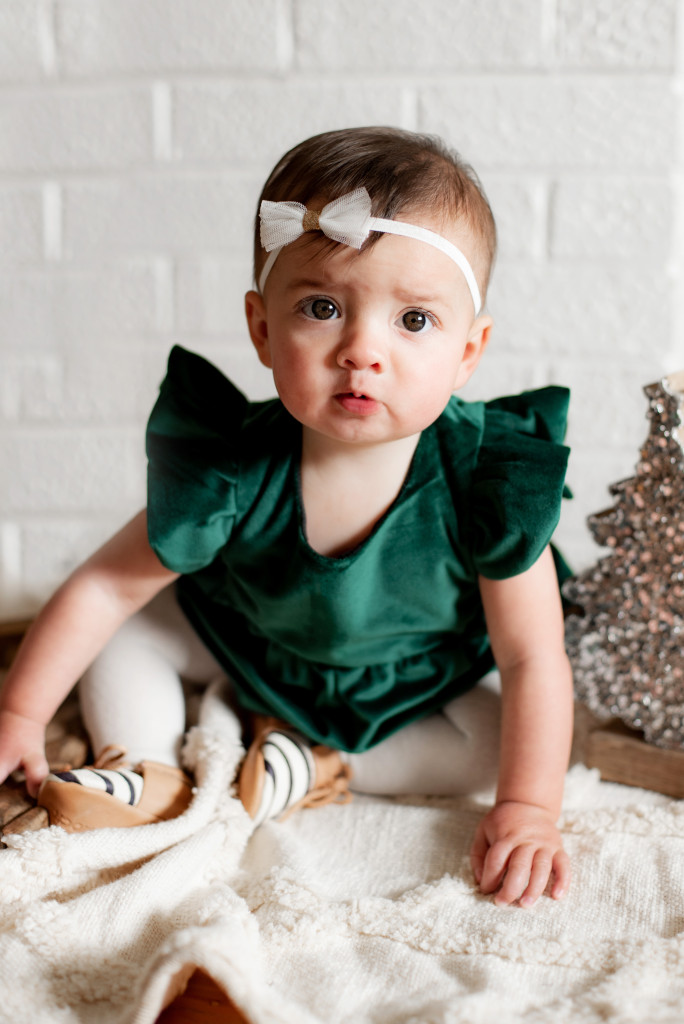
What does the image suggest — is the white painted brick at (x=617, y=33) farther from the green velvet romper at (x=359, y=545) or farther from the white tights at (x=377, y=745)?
the white tights at (x=377, y=745)

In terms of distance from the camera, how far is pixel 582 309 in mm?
1318

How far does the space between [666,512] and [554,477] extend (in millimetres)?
126

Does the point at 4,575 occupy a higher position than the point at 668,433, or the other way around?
the point at 668,433

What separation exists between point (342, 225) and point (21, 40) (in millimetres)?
868

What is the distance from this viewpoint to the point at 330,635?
85cm

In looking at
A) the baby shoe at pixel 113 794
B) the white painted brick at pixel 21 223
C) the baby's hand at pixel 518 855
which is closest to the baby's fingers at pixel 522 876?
the baby's hand at pixel 518 855

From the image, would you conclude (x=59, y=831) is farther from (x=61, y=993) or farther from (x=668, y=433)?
(x=668, y=433)

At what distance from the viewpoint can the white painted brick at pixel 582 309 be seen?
1.30 meters

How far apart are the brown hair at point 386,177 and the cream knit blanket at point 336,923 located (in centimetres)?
50

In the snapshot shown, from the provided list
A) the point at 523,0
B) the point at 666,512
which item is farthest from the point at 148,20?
the point at 666,512

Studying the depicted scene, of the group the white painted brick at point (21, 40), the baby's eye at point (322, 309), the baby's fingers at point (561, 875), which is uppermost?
Result: the white painted brick at point (21, 40)

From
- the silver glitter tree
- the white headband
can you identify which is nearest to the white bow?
the white headband

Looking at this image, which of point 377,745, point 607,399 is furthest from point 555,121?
point 377,745

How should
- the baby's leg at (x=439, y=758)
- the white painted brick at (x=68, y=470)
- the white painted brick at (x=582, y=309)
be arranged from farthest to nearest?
the white painted brick at (x=68, y=470) < the white painted brick at (x=582, y=309) < the baby's leg at (x=439, y=758)
